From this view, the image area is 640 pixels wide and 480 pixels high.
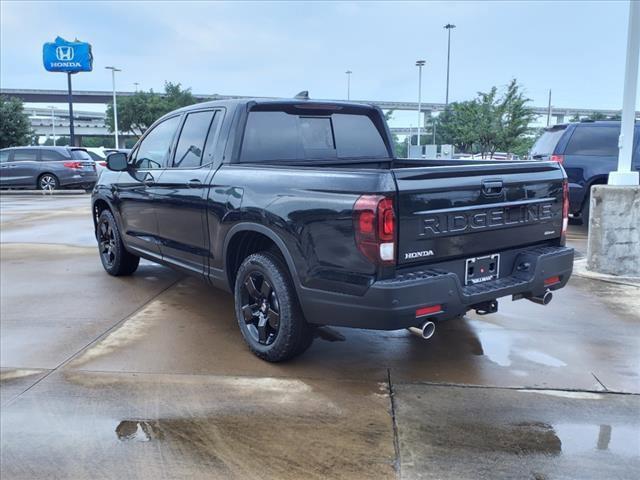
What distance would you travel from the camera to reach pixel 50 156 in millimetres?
20062

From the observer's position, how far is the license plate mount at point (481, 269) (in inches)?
146

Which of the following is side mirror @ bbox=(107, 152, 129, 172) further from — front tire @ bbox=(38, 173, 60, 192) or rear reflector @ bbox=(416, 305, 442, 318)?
front tire @ bbox=(38, 173, 60, 192)

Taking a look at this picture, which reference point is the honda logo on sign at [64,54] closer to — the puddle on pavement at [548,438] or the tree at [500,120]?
the tree at [500,120]

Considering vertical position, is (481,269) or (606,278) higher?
(481,269)

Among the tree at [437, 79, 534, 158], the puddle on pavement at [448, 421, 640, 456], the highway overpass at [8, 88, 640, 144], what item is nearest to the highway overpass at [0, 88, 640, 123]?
the highway overpass at [8, 88, 640, 144]

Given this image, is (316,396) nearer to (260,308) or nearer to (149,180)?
(260,308)

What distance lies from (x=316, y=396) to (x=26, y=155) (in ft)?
64.6

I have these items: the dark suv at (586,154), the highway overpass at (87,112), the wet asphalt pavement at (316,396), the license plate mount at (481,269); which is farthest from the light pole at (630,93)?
the highway overpass at (87,112)

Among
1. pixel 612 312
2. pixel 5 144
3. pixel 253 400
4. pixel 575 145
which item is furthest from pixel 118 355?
pixel 5 144

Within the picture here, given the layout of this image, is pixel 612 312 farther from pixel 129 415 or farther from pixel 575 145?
pixel 575 145

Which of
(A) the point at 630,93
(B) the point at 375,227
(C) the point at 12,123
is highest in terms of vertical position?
(C) the point at 12,123

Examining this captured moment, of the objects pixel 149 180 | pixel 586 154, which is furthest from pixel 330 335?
pixel 586 154

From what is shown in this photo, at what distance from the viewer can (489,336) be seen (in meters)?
4.85

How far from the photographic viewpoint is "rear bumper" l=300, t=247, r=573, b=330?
3.29 meters
